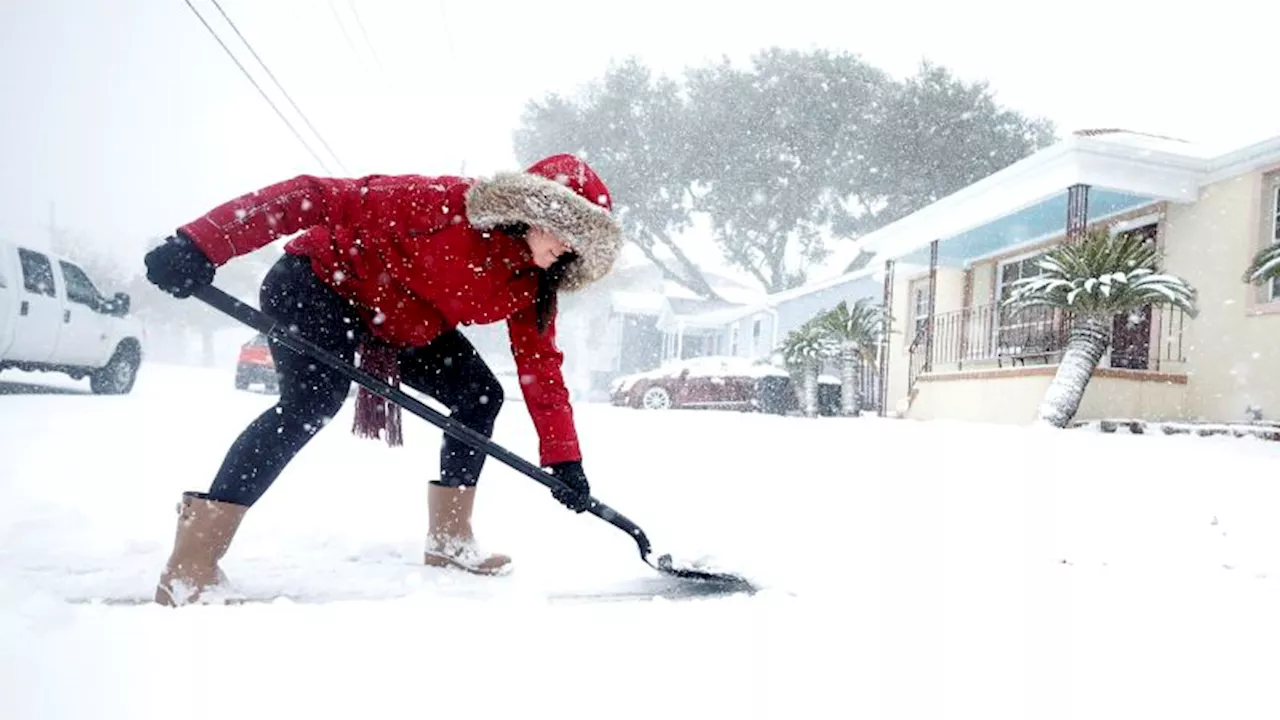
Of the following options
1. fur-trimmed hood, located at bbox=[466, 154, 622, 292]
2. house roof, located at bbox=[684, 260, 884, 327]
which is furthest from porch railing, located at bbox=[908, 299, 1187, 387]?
fur-trimmed hood, located at bbox=[466, 154, 622, 292]

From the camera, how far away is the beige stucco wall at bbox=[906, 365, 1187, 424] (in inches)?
278

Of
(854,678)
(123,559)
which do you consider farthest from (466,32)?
(854,678)

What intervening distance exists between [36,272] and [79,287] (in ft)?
2.18

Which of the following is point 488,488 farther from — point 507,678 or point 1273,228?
point 1273,228

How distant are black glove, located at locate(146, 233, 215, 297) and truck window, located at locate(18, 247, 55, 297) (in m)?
7.21

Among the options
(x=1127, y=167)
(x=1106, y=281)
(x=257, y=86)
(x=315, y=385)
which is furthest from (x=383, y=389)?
(x=257, y=86)

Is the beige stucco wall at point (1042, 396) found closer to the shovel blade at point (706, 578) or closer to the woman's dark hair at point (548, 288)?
the shovel blade at point (706, 578)

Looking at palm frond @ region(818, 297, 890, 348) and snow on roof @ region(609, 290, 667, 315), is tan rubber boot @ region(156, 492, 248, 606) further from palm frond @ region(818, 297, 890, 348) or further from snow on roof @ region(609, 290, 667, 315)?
snow on roof @ region(609, 290, 667, 315)

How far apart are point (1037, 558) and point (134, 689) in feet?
8.34

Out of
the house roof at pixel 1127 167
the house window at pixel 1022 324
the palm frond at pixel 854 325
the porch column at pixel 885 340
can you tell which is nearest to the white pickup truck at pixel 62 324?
the palm frond at pixel 854 325

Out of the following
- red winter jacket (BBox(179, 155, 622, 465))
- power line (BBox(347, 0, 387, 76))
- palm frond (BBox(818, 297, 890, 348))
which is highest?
power line (BBox(347, 0, 387, 76))

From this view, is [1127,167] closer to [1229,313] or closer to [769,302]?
[1229,313]

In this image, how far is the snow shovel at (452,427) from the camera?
1.76 m

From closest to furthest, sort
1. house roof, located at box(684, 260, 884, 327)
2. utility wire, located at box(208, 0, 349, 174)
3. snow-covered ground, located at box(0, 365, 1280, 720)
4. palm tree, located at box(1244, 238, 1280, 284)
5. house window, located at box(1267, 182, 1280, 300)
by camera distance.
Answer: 1. snow-covered ground, located at box(0, 365, 1280, 720)
2. palm tree, located at box(1244, 238, 1280, 284)
3. house window, located at box(1267, 182, 1280, 300)
4. utility wire, located at box(208, 0, 349, 174)
5. house roof, located at box(684, 260, 884, 327)
